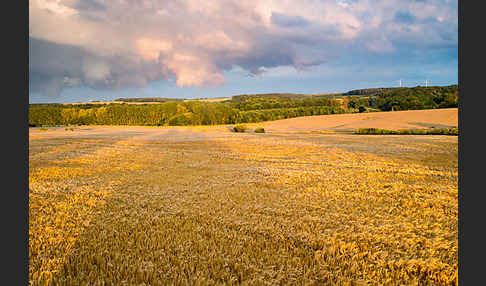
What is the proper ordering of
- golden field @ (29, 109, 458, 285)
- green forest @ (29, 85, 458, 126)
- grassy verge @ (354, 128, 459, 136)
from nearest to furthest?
golden field @ (29, 109, 458, 285), grassy verge @ (354, 128, 459, 136), green forest @ (29, 85, 458, 126)

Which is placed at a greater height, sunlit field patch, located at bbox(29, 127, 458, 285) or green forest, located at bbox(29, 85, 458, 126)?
green forest, located at bbox(29, 85, 458, 126)

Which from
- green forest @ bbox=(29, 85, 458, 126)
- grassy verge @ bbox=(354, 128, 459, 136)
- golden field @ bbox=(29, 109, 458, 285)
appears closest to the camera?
golden field @ bbox=(29, 109, 458, 285)

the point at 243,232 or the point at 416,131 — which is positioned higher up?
the point at 416,131

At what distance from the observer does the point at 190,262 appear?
12.5ft

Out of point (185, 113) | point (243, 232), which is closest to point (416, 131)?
point (243, 232)

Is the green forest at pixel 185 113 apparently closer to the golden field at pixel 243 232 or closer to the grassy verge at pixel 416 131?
the grassy verge at pixel 416 131

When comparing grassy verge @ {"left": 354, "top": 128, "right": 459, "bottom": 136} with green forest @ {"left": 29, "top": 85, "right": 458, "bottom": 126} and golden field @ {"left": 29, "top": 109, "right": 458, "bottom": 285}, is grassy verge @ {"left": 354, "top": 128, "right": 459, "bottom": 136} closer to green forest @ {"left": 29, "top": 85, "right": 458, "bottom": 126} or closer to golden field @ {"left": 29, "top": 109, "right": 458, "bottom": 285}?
golden field @ {"left": 29, "top": 109, "right": 458, "bottom": 285}

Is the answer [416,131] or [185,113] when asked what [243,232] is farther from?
[185,113]

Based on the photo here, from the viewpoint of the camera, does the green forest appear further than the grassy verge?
Yes

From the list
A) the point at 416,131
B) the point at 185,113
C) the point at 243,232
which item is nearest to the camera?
the point at 243,232

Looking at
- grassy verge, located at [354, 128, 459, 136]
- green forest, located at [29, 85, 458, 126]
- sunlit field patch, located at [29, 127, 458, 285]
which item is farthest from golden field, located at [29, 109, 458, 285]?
green forest, located at [29, 85, 458, 126]

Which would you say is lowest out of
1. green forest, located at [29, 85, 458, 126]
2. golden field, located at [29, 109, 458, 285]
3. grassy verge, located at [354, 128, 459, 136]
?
golden field, located at [29, 109, 458, 285]

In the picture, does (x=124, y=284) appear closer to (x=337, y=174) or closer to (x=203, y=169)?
(x=203, y=169)
